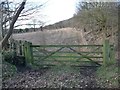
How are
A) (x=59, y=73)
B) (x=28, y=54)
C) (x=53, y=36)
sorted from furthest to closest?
1. (x=53, y=36)
2. (x=28, y=54)
3. (x=59, y=73)

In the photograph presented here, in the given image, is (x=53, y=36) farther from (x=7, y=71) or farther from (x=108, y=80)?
(x=108, y=80)

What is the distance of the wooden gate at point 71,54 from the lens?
5568mm

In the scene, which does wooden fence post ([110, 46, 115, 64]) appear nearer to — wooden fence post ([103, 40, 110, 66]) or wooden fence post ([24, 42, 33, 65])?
wooden fence post ([103, 40, 110, 66])

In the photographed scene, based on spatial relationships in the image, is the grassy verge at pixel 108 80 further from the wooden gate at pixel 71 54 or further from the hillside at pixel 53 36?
the hillside at pixel 53 36

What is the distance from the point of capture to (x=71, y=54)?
18.7ft

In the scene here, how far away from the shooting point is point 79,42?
6.45 meters

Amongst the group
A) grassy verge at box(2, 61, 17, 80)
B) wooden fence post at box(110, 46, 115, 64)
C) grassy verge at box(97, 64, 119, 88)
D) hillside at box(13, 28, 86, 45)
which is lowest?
grassy verge at box(97, 64, 119, 88)

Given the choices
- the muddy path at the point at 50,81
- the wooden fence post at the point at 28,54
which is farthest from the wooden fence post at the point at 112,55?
the wooden fence post at the point at 28,54

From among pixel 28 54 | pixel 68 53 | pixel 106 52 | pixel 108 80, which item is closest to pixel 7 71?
pixel 28 54

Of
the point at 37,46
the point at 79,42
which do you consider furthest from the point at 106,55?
the point at 37,46

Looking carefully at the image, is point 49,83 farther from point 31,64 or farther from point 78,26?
point 78,26

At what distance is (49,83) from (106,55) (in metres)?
2.22

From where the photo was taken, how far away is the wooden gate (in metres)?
5.57

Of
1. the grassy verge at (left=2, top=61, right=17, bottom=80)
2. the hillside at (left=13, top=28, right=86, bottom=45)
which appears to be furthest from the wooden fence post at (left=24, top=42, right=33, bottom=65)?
the grassy verge at (left=2, top=61, right=17, bottom=80)
